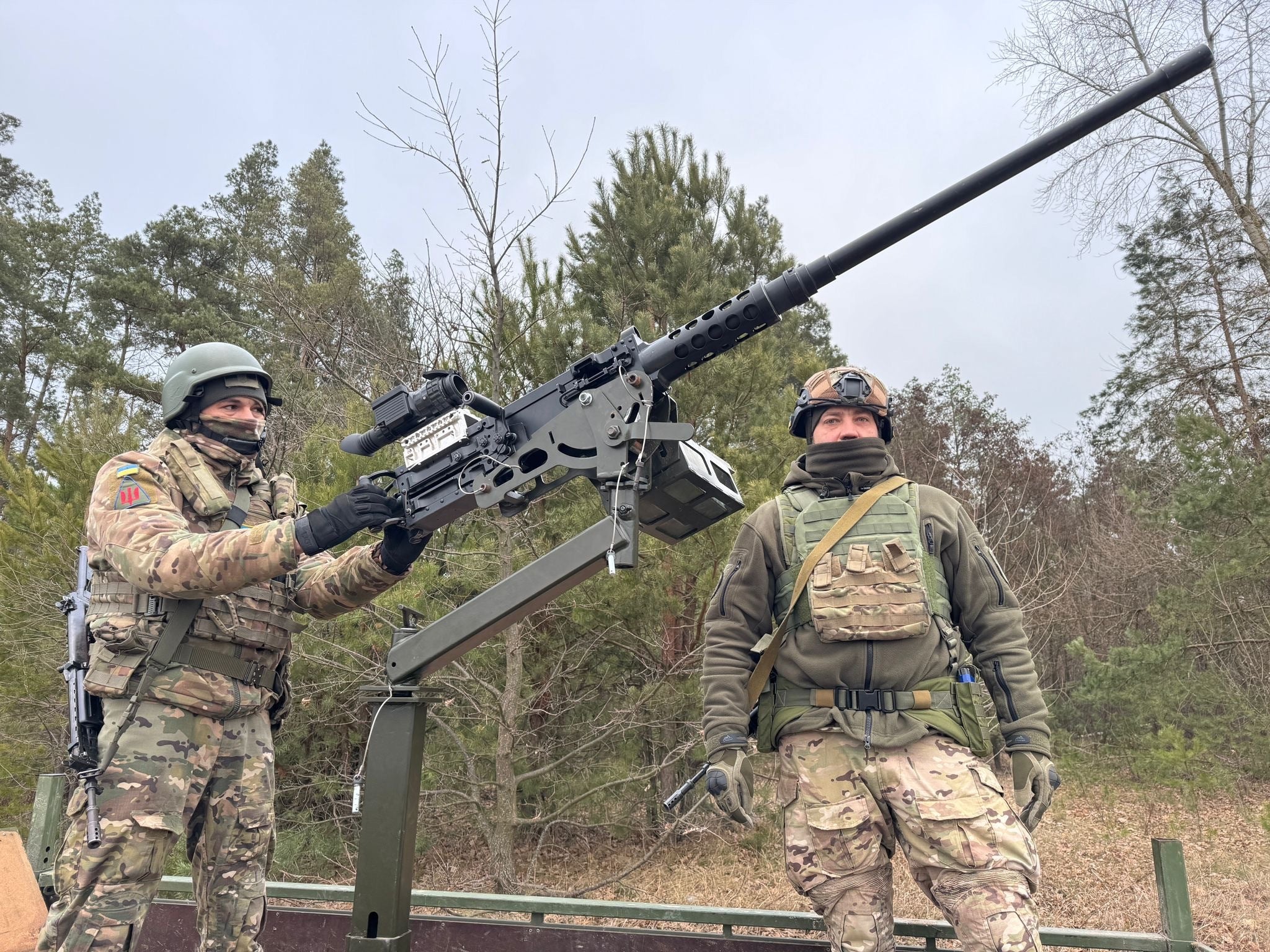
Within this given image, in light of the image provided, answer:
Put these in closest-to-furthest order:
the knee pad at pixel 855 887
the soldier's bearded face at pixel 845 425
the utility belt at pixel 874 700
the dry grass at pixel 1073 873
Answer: the knee pad at pixel 855 887 → the utility belt at pixel 874 700 → the soldier's bearded face at pixel 845 425 → the dry grass at pixel 1073 873

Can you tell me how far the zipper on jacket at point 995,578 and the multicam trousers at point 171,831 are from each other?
2516mm

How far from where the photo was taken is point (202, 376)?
295 cm

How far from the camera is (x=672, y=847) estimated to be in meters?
7.26

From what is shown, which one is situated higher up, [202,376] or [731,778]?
[202,376]

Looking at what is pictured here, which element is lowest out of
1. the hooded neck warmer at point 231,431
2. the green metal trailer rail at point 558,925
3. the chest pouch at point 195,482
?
the green metal trailer rail at point 558,925

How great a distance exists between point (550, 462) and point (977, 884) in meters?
1.72

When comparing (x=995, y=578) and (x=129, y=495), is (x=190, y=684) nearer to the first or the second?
(x=129, y=495)

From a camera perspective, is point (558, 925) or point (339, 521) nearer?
point (339, 521)

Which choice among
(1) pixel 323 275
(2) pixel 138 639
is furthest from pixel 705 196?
(1) pixel 323 275

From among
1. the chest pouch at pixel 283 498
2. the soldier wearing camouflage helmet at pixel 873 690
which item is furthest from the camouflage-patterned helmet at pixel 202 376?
the soldier wearing camouflage helmet at pixel 873 690

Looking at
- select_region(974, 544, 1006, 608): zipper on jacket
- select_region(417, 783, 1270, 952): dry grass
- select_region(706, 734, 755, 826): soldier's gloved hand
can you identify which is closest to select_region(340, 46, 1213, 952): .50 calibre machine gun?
select_region(706, 734, 755, 826): soldier's gloved hand

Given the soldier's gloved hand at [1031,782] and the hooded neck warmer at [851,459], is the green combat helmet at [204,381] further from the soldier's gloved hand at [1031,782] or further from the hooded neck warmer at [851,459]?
the soldier's gloved hand at [1031,782]

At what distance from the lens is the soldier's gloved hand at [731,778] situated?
2.68 metres

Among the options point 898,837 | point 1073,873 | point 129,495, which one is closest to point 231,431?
point 129,495
